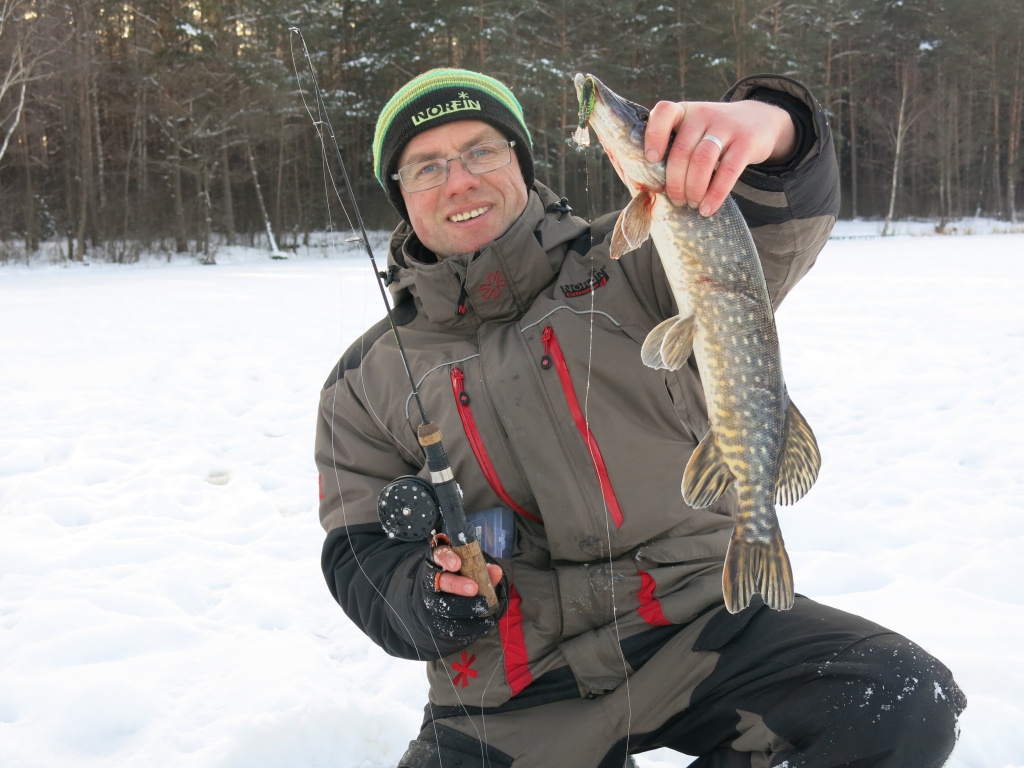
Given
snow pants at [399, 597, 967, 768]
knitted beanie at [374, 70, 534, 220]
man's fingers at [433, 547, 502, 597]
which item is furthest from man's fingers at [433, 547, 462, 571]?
knitted beanie at [374, 70, 534, 220]

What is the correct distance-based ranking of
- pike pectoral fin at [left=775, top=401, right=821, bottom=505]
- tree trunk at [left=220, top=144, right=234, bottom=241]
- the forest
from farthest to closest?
tree trunk at [left=220, top=144, right=234, bottom=241], the forest, pike pectoral fin at [left=775, top=401, right=821, bottom=505]

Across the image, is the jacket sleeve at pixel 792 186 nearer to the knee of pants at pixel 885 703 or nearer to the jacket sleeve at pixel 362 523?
the knee of pants at pixel 885 703

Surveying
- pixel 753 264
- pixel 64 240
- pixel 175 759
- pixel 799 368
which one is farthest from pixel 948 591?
pixel 64 240

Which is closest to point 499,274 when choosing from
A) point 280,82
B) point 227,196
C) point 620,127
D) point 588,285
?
point 588,285

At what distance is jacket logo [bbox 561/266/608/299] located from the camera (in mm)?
2172

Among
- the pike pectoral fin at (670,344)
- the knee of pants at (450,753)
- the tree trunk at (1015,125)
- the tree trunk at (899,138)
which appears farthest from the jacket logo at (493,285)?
the tree trunk at (1015,125)

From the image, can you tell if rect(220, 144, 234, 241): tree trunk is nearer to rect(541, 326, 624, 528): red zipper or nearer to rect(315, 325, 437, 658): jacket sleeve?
rect(315, 325, 437, 658): jacket sleeve

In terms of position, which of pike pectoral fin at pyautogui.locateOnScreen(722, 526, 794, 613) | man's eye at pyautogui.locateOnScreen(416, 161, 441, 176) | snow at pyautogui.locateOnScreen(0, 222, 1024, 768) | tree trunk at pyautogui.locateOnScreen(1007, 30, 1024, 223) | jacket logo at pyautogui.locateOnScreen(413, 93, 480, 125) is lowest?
snow at pyautogui.locateOnScreen(0, 222, 1024, 768)

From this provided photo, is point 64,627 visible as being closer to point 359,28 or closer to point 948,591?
point 948,591

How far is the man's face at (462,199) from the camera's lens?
2.35m

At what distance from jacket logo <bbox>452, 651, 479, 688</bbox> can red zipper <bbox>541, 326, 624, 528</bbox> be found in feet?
1.83

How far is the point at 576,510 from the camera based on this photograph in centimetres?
202

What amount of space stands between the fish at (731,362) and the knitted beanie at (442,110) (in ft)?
2.37

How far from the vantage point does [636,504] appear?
203 centimetres
